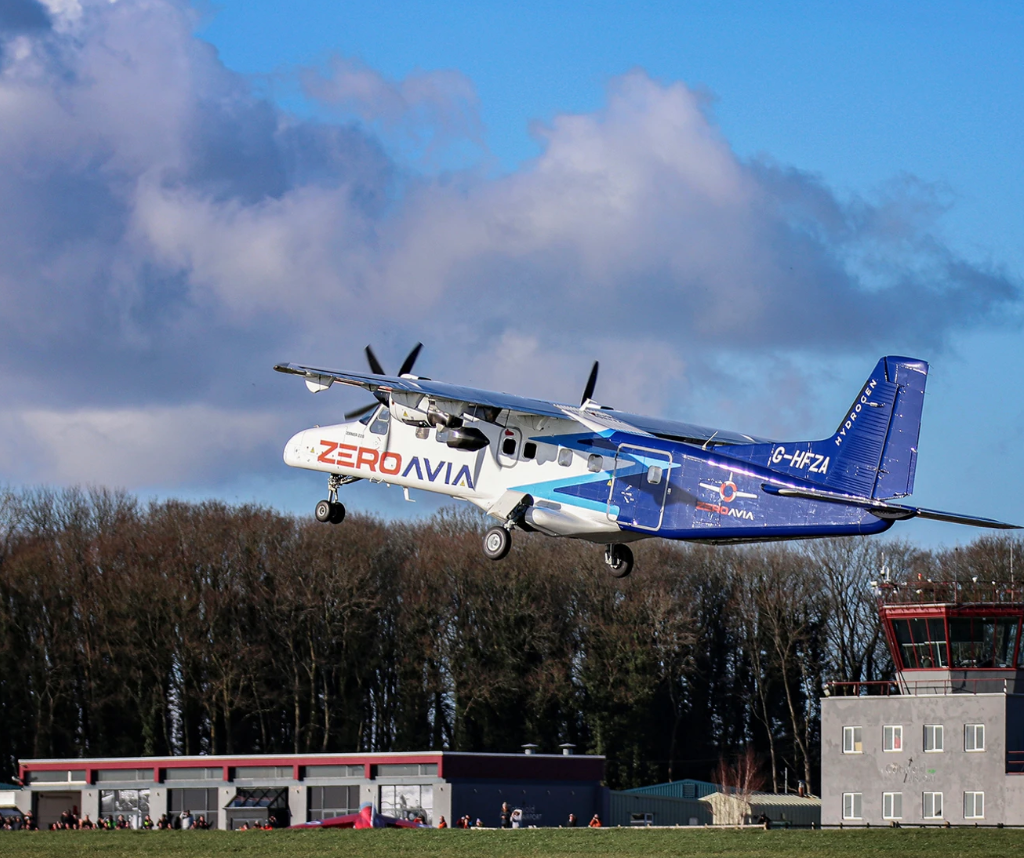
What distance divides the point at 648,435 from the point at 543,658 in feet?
179

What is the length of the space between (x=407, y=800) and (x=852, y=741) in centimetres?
2013

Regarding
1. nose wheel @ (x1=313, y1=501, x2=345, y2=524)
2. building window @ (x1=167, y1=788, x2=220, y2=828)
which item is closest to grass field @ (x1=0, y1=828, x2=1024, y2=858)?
building window @ (x1=167, y1=788, x2=220, y2=828)

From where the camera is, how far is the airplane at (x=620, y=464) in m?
33.7

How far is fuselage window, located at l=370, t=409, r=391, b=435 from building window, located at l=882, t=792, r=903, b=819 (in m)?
31.4

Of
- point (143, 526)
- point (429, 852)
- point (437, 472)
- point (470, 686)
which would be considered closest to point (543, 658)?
point (470, 686)

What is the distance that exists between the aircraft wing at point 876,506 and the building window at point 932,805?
31907 millimetres

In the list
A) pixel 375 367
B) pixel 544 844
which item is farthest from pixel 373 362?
pixel 544 844

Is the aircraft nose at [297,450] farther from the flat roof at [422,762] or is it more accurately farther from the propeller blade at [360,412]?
the flat roof at [422,762]

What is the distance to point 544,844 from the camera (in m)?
54.9

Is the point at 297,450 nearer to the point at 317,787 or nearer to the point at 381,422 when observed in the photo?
the point at 381,422

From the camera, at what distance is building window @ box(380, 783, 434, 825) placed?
69.6 metres

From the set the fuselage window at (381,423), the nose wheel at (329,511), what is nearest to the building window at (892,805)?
the nose wheel at (329,511)

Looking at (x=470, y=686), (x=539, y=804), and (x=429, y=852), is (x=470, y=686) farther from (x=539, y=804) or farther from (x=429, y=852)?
(x=429, y=852)

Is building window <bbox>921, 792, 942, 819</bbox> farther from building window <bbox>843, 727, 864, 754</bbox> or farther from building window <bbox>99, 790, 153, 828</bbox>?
building window <bbox>99, 790, 153, 828</bbox>
